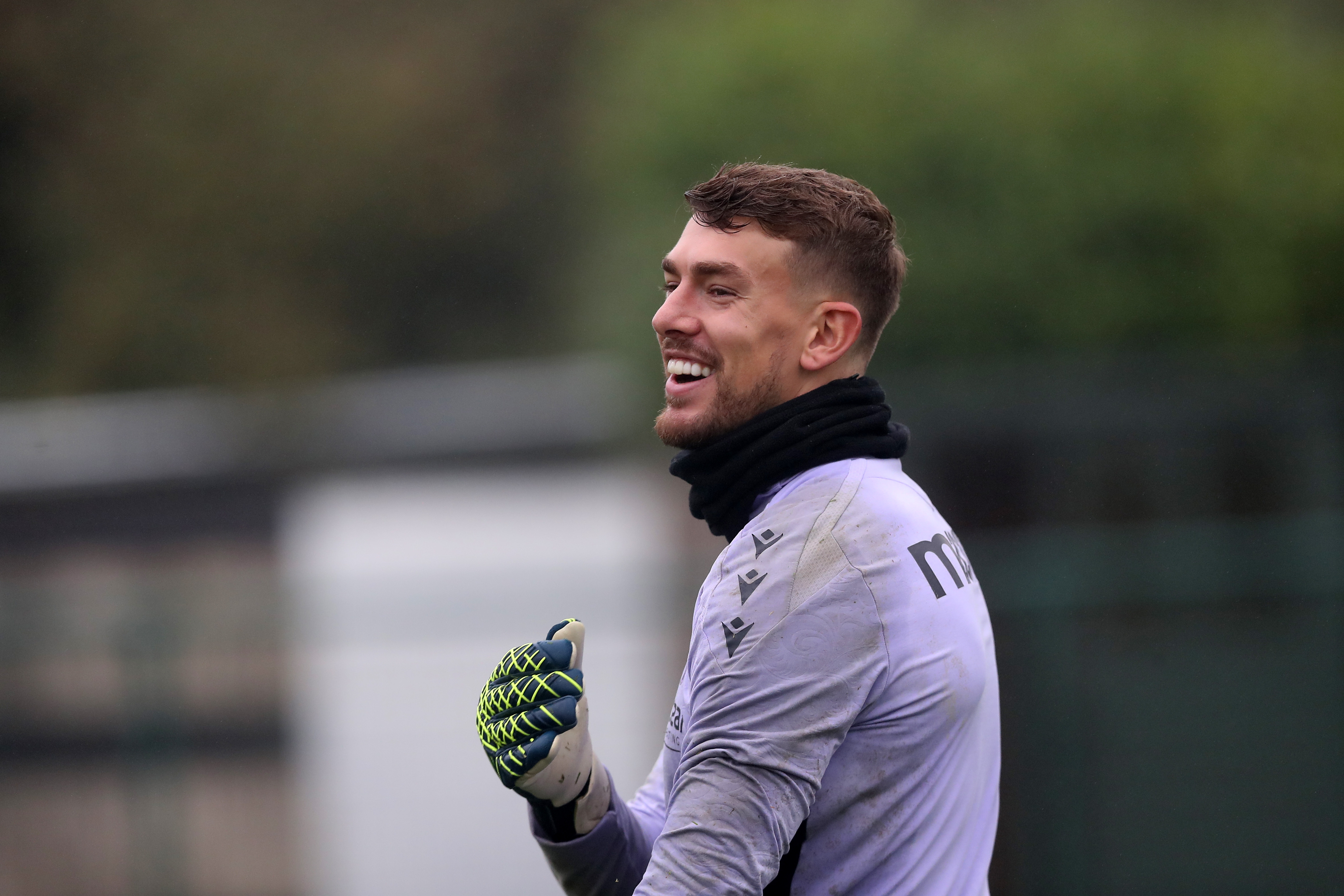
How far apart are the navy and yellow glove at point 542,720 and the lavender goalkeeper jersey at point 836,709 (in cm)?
22

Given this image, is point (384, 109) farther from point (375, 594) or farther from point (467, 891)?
point (467, 891)

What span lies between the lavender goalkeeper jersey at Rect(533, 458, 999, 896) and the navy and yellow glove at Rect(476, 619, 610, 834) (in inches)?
8.5

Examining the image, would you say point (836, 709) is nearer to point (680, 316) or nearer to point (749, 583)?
point (749, 583)

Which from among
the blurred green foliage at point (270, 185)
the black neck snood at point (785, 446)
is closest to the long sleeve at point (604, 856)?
the black neck snood at point (785, 446)

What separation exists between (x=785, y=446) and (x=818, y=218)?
0.43m

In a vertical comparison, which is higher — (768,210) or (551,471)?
(768,210)

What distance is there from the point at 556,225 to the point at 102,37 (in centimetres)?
591

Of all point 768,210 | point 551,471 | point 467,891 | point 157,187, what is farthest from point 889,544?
point 157,187

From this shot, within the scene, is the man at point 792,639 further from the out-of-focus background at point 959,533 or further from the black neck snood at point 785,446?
the out-of-focus background at point 959,533

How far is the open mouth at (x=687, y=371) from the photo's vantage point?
249 cm

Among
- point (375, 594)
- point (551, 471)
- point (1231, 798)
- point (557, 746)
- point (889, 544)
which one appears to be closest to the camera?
point (889, 544)

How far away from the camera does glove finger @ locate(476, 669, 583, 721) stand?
7.99 ft

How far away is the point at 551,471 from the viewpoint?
47.7 ft

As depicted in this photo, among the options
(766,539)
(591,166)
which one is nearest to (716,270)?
(766,539)
